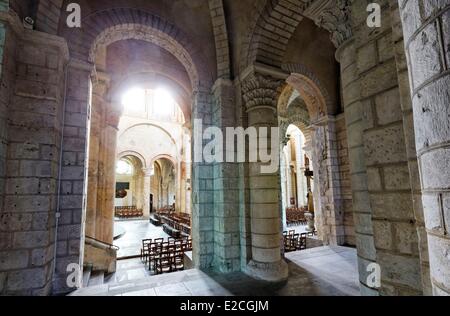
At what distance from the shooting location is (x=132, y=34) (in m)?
4.84

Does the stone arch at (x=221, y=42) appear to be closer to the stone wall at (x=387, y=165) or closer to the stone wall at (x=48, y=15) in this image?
the stone wall at (x=48, y=15)

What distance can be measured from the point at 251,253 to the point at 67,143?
3.67m

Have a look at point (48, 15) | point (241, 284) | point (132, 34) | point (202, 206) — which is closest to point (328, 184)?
point (202, 206)

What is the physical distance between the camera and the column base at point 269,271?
13.1ft

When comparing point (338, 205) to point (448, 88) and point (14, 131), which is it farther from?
point (14, 131)

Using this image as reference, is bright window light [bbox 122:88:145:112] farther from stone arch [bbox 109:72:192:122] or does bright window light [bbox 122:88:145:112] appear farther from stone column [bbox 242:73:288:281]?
stone column [bbox 242:73:288:281]

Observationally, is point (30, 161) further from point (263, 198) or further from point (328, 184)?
point (328, 184)

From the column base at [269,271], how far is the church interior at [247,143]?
0.08 feet

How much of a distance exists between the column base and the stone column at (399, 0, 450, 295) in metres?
3.31

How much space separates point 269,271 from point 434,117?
3.72 m

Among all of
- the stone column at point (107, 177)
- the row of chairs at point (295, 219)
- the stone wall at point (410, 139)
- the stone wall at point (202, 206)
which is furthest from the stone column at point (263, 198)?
the row of chairs at point (295, 219)

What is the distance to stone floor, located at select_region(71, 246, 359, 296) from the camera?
136 inches

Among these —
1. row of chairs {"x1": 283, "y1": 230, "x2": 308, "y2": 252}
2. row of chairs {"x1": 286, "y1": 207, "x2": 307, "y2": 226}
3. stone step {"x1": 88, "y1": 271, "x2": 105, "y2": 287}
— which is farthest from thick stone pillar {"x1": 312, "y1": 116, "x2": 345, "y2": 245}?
row of chairs {"x1": 286, "y1": 207, "x2": 307, "y2": 226}
